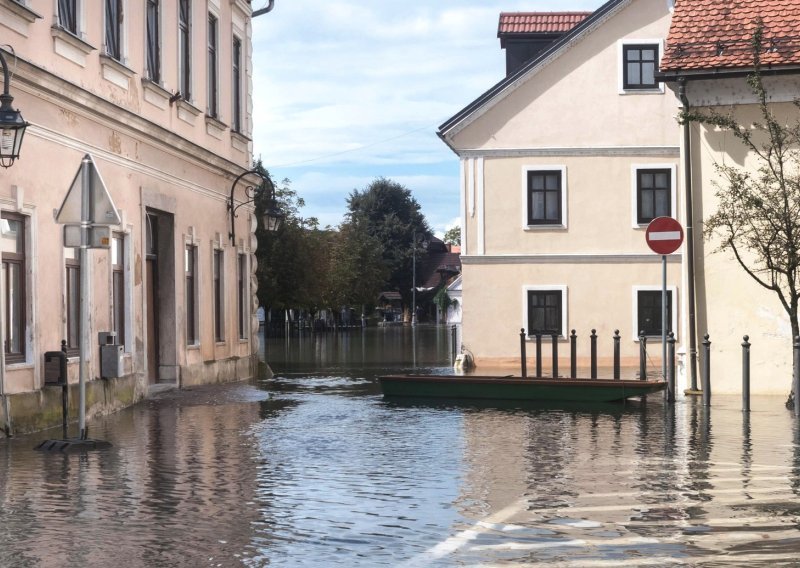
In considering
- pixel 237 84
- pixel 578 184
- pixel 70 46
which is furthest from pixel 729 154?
pixel 578 184

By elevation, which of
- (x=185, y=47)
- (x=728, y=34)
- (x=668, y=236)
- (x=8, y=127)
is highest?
(x=185, y=47)

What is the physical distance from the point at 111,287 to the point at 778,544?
14.0 meters

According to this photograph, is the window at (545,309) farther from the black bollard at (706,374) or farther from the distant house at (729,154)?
the black bollard at (706,374)

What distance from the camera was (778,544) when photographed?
299 inches

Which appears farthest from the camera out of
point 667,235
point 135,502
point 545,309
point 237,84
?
point 545,309

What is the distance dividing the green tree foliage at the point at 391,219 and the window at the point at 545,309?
255 feet

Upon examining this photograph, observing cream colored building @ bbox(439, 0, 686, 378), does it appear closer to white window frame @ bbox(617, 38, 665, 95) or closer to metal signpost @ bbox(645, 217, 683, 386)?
white window frame @ bbox(617, 38, 665, 95)

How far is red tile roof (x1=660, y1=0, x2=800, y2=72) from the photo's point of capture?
2014 cm

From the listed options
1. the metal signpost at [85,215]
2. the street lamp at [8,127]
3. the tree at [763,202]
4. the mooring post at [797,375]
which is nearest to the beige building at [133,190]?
the metal signpost at [85,215]

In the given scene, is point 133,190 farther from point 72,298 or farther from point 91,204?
point 91,204

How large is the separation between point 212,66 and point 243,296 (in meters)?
5.70

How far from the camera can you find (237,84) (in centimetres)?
2964

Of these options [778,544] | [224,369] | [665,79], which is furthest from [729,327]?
[778,544]

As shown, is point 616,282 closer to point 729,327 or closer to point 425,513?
point 729,327
